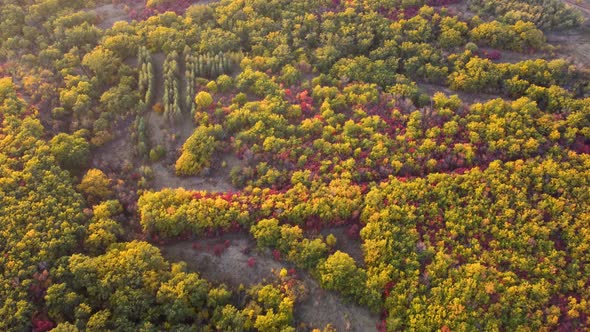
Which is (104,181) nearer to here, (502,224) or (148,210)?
(148,210)

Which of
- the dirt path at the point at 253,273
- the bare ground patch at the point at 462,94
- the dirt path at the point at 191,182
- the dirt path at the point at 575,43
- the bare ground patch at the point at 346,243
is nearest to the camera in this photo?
the dirt path at the point at 253,273

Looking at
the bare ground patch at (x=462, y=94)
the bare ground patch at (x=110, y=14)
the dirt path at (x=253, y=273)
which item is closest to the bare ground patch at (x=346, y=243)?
the dirt path at (x=253, y=273)

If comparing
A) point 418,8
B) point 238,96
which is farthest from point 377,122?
point 418,8

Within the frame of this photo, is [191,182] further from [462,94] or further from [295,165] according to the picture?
[462,94]

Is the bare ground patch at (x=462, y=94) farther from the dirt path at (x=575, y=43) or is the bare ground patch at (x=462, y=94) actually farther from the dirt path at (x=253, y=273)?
the dirt path at (x=253, y=273)

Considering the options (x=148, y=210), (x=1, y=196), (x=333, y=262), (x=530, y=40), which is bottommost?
(x=333, y=262)

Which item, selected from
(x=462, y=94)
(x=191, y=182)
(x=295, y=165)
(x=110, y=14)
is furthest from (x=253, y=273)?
(x=110, y=14)

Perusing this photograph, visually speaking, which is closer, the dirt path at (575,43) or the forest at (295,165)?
the forest at (295,165)

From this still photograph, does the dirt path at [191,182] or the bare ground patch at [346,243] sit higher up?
the dirt path at [191,182]
